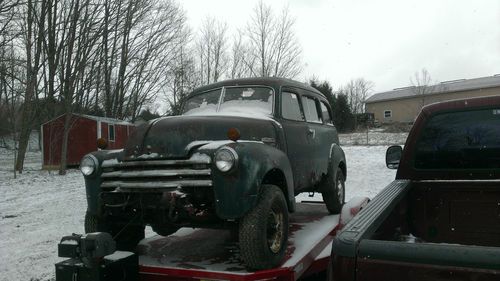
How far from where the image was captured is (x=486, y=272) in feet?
4.91

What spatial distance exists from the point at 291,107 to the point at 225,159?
2147 mm

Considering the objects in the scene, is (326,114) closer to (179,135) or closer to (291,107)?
(291,107)

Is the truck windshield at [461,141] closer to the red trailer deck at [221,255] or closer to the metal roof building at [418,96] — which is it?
the red trailer deck at [221,255]

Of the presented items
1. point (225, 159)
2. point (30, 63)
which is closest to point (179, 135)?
point (225, 159)

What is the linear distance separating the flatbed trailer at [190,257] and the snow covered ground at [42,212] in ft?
5.58

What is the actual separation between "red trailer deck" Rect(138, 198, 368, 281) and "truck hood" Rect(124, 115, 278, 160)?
35.3 inches

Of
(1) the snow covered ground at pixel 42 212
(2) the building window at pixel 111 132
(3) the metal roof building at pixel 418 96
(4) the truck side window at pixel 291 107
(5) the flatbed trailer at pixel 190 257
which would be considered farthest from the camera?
(3) the metal roof building at pixel 418 96

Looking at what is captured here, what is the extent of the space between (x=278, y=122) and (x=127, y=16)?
23240 millimetres

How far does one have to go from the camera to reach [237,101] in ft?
17.1

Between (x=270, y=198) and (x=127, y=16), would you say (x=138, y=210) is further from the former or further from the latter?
(x=127, y=16)

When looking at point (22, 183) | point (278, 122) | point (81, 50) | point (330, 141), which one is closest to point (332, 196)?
point (330, 141)

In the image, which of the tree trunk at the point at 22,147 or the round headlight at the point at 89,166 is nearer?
the round headlight at the point at 89,166

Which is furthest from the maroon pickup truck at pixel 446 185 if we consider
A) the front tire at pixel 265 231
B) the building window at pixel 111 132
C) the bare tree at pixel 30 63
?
the building window at pixel 111 132

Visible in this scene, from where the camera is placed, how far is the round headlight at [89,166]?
4.07 metres
